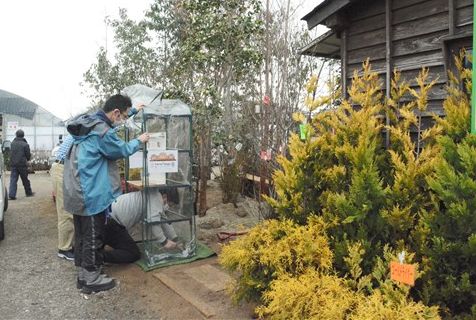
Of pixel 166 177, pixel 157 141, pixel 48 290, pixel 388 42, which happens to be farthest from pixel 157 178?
pixel 388 42

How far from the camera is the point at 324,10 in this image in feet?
17.1

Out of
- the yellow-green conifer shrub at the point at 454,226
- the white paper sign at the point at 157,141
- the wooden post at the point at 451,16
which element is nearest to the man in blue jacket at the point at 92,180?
the white paper sign at the point at 157,141

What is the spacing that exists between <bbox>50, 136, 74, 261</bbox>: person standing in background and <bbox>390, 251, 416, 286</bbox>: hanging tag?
4112 millimetres

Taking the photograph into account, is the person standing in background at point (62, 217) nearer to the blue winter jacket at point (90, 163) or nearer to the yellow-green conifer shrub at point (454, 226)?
the blue winter jacket at point (90, 163)

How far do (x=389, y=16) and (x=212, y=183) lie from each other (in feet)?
25.4

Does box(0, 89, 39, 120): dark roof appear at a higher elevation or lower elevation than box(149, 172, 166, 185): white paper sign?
higher

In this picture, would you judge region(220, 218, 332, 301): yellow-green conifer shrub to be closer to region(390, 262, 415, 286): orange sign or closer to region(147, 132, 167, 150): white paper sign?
region(390, 262, 415, 286): orange sign

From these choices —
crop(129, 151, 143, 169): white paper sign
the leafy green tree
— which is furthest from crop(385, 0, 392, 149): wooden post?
the leafy green tree

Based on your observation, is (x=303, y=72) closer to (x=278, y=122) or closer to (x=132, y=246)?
(x=278, y=122)

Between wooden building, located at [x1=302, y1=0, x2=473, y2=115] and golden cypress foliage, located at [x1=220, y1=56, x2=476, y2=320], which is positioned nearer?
golden cypress foliage, located at [x1=220, y1=56, x2=476, y2=320]

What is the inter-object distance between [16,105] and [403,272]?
3828 cm

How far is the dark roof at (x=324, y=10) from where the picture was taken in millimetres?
4973

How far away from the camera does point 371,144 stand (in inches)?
147

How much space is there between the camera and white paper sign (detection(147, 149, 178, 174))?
5082 millimetres
